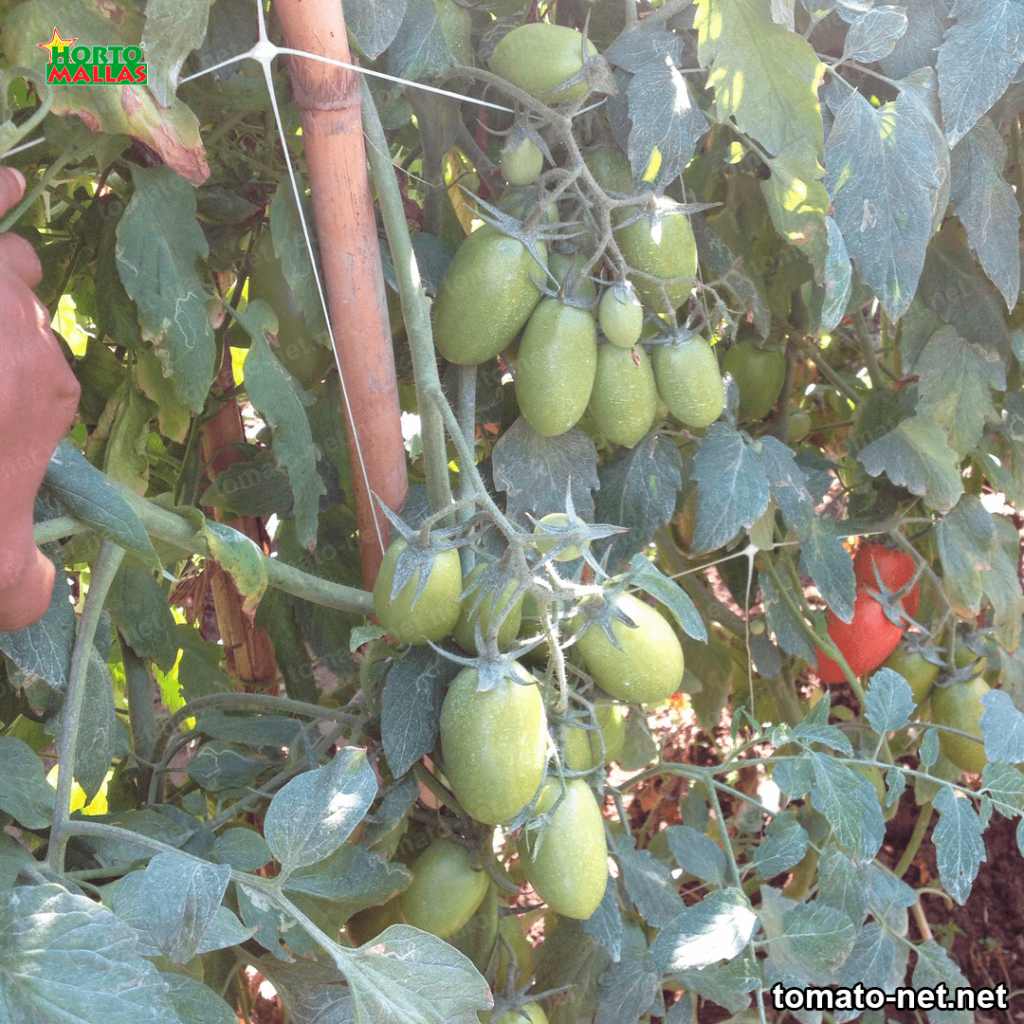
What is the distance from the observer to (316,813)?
0.55m

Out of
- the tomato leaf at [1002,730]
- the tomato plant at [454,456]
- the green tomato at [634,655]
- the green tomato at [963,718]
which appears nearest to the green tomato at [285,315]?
the tomato plant at [454,456]

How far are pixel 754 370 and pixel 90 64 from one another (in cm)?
71

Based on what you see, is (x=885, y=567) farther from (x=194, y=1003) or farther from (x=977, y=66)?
(x=194, y=1003)

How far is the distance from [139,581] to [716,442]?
1.71ft

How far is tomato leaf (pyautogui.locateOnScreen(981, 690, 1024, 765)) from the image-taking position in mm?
851

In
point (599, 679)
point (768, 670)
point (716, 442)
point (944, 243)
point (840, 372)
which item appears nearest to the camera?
point (599, 679)

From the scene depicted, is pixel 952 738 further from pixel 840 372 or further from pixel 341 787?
pixel 341 787

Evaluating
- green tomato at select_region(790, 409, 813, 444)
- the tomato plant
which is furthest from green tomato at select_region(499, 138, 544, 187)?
green tomato at select_region(790, 409, 813, 444)

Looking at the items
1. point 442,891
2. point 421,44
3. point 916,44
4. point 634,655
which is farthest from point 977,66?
point 442,891

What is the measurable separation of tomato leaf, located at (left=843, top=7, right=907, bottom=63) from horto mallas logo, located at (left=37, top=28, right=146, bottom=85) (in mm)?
513

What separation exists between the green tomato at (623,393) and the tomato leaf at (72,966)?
0.50 metres

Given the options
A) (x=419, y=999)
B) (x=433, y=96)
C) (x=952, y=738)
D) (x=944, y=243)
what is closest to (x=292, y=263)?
(x=433, y=96)

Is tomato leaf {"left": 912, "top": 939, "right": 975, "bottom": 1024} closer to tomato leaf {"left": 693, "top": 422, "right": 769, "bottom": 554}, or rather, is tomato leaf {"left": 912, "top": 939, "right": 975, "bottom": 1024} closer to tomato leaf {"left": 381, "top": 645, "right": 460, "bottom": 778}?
tomato leaf {"left": 693, "top": 422, "right": 769, "bottom": 554}

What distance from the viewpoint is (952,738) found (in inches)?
42.4
